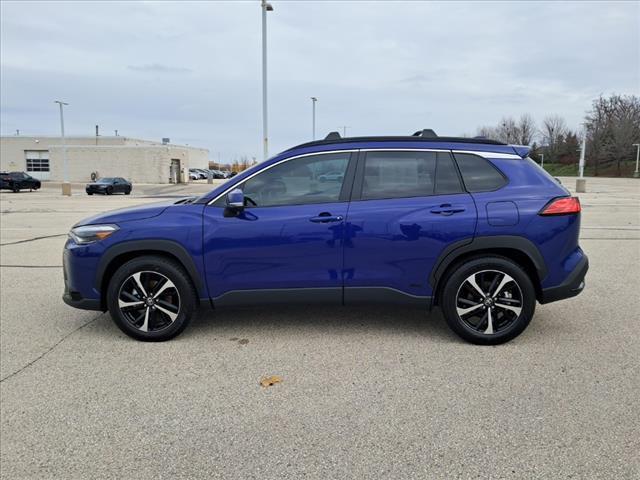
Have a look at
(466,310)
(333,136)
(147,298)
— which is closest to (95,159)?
(147,298)

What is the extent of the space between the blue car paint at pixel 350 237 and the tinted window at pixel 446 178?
0.25 feet

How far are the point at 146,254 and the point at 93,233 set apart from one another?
19.4 inches

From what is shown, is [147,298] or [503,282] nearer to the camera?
[503,282]

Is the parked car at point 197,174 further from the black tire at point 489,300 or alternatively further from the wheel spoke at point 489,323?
the wheel spoke at point 489,323

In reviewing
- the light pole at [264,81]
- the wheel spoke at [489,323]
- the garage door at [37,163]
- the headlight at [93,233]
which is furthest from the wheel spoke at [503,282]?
the garage door at [37,163]

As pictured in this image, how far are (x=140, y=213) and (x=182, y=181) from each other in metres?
56.7

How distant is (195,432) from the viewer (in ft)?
9.95

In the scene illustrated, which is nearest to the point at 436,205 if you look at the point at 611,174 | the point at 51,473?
the point at 51,473

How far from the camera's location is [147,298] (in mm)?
4387

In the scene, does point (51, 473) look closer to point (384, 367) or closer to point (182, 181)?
point (384, 367)

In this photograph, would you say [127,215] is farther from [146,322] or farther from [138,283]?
[146,322]

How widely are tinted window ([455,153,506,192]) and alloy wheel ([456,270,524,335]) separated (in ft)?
2.45

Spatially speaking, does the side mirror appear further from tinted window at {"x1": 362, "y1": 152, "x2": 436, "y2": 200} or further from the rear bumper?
the rear bumper

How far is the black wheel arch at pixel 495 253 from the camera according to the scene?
4.20m
